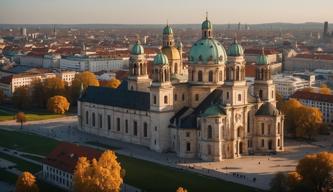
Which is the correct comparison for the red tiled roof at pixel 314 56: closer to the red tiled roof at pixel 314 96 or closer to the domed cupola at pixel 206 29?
the red tiled roof at pixel 314 96

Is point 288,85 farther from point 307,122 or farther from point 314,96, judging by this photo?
point 307,122

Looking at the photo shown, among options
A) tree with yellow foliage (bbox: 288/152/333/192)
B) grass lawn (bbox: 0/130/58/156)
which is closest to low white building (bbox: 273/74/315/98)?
grass lawn (bbox: 0/130/58/156)

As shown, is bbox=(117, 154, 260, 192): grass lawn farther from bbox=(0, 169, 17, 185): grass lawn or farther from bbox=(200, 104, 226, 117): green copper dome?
bbox=(0, 169, 17, 185): grass lawn

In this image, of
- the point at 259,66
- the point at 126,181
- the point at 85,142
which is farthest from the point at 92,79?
the point at 126,181

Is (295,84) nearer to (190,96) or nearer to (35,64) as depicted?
(190,96)

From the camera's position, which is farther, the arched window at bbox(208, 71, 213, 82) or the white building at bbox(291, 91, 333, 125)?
the white building at bbox(291, 91, 333, 125)

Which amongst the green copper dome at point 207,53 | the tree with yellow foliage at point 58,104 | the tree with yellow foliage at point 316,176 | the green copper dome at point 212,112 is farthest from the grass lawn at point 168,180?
the tree with yellow foliage at point 58,104
